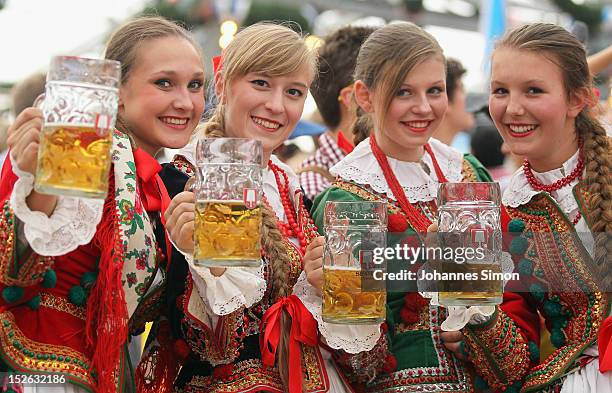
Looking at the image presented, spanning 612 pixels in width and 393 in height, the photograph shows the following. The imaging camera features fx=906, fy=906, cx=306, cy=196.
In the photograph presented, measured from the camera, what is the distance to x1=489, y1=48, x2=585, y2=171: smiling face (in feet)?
9.37

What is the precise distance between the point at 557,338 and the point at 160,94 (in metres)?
1.39

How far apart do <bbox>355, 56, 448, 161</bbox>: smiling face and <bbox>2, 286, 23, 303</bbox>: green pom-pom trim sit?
1.37 m

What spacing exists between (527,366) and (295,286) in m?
0.73

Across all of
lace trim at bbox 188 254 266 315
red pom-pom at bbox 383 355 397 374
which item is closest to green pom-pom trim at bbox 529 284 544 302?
red pom-pom at bbox 383 355 397 374

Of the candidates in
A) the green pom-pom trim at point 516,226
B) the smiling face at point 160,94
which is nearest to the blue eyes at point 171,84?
the smiling face at point 160,94

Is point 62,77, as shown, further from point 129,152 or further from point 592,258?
point 592,258

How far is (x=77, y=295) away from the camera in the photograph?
7.58ft

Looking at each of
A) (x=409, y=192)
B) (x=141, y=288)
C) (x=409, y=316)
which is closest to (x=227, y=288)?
(x=141, y=288)

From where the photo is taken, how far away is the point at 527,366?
2.69 m

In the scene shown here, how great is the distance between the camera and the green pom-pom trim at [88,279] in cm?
233

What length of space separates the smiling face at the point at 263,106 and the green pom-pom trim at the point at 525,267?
84cm

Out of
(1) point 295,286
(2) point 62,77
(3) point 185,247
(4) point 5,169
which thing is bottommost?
(1) point 295,286

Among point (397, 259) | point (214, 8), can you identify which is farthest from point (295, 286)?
point (214, 8)

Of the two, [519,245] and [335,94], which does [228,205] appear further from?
[335,94]
